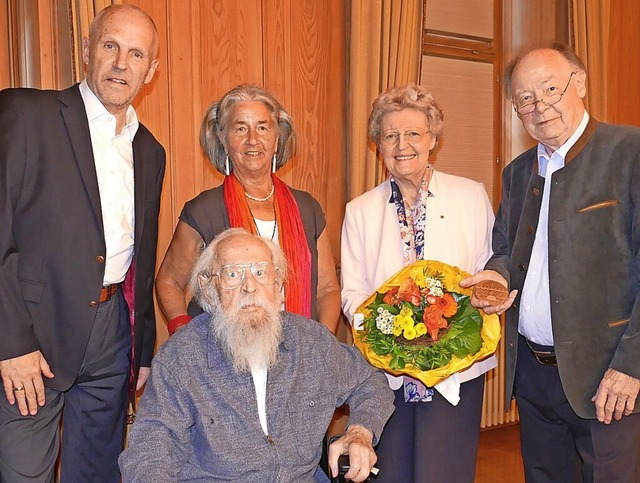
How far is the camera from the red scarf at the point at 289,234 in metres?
3.06

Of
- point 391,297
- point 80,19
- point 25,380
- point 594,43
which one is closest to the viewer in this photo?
point 25,380

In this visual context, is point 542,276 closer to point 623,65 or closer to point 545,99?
point 545,99

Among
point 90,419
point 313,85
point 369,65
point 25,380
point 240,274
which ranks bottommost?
point 90,419

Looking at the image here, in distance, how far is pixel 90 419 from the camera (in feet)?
9.10

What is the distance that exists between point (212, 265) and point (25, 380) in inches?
29.9

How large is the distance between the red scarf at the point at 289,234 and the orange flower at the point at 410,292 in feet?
1.73

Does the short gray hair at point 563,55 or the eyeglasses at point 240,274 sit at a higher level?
the short gray hair at point 563,55

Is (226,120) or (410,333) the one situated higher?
(226,120)

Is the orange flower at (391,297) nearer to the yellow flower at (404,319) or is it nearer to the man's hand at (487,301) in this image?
the yellow flower at (404,319)

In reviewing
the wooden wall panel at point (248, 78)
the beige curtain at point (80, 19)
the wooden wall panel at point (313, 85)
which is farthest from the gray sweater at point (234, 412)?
the wooden wall panel at point (313, 85)

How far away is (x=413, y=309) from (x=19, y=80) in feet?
7.43

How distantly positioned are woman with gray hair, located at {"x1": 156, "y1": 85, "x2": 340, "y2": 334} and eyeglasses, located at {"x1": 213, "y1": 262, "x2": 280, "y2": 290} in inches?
16.1

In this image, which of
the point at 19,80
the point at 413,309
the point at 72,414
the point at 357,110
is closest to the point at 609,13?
the point at 357,110

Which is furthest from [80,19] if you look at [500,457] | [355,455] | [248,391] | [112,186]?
[500,457]
